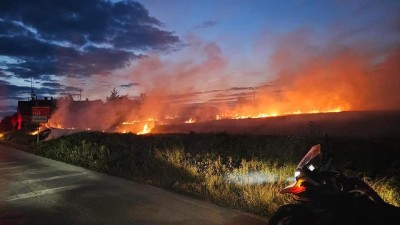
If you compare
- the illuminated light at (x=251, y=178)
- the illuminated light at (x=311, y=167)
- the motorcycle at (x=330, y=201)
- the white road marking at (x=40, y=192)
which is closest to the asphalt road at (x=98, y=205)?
the white road marking at (x=40, y=192)

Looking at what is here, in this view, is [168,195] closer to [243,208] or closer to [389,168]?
[243,208]

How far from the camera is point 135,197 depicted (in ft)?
31.1

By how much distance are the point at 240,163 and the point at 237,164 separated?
122 millimetres

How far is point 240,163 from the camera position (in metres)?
12.0

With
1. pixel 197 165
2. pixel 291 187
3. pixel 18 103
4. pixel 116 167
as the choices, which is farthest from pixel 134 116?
pixel 18 103

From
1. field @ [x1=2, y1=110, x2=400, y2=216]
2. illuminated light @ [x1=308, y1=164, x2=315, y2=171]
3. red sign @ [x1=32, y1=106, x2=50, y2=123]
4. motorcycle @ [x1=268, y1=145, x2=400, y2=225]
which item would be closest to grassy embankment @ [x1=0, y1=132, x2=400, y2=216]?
field @ [x1=2, y1=110, x2=400, y2=216]

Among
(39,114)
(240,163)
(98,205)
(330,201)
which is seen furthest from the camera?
(39,114)

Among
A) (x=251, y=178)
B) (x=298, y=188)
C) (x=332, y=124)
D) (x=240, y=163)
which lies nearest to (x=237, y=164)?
(x=240, y=163)

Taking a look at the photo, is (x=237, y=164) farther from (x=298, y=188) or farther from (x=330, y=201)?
(x=330, y=201)

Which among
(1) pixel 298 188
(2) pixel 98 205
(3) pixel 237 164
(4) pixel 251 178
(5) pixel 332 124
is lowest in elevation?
(2) pixel 98 205

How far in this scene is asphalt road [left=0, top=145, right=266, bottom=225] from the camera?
7387mm

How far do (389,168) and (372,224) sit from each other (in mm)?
5156

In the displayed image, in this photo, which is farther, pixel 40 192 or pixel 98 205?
pixel 40 192

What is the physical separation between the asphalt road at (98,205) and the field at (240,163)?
0.63m
